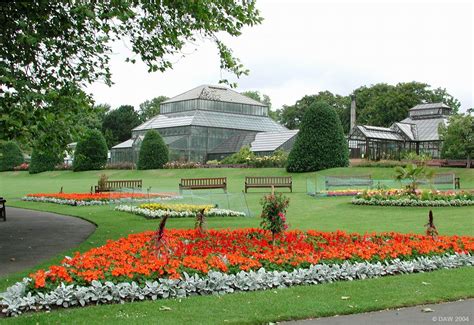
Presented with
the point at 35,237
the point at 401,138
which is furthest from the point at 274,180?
the point at 401,138

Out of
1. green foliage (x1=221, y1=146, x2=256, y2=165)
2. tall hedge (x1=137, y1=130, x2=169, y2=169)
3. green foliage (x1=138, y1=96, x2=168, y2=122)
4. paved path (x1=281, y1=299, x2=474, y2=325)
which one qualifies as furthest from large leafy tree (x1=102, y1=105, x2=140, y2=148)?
paved path (x1=281, y1=299, x2=474, y2=325)

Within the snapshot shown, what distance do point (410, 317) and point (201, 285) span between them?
2.57 metres

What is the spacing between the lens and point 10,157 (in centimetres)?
6531

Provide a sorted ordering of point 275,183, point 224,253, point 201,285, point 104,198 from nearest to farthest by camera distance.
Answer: point 201,285
point 224,253
point 104,198
point 275,183

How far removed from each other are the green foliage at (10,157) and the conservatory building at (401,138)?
1566 inches

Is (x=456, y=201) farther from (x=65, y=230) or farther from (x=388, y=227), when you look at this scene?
(x=65, y=230)

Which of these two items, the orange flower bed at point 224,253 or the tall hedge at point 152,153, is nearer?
the orange flower bed at point 224,253

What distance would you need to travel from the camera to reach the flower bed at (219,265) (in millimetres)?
6414

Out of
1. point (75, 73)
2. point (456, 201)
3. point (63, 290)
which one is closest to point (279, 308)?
point (63, 290)

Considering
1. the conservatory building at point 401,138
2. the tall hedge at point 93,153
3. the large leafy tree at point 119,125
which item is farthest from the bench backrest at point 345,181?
the large leafy tree at point 119,125

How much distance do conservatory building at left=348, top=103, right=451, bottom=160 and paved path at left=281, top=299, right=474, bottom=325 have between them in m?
42.1

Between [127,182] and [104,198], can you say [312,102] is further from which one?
[104,198]

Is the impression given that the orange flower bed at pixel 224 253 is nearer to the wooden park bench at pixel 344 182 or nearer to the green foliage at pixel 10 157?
the wooden park bench at pixel 344 182

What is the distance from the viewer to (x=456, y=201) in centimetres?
1911
